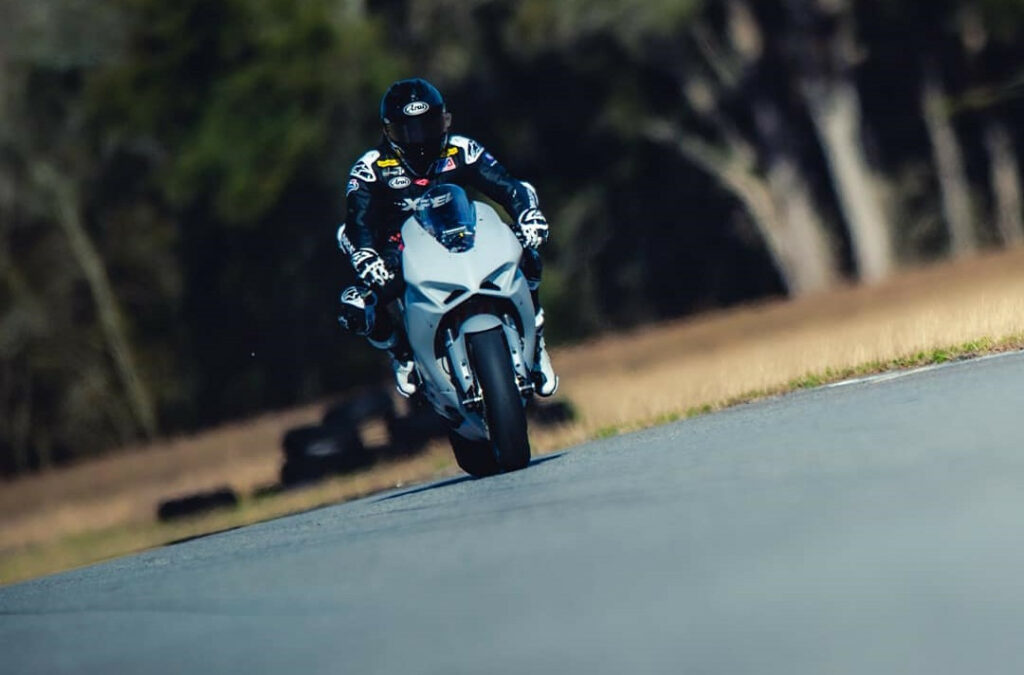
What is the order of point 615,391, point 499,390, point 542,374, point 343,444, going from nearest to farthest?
point 499,390
point 542,374
point 343,444
point 615,391

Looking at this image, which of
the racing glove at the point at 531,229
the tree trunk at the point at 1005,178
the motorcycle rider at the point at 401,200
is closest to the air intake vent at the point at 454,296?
the motorcycle rider at the point at 401,200

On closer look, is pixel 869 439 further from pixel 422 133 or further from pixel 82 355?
pixel 82 355

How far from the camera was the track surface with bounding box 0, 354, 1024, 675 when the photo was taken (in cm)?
517

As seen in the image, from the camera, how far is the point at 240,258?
158ft

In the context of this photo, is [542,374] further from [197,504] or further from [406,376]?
[197,504]

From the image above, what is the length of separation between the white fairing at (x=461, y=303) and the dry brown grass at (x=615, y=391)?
3.37 meters

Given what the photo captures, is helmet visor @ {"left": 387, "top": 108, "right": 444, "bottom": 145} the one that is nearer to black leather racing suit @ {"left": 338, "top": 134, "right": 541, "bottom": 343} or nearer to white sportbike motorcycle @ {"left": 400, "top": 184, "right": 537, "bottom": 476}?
black leather racing suit @ {"left": 338, "top": 134, "right": 541, "bottom": 343}

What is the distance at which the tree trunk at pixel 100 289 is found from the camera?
51000 millimetres

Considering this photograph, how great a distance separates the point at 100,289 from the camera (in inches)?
2117

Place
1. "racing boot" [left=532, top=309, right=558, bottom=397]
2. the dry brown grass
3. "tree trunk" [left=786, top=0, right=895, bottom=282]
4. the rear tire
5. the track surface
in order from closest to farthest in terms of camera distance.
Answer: the track surface < the rear tire < "racing boot" [left=532, top=309, right=558, bottom=397] < the dry brown grass < "tree trunk" [left=786, top=0, right=895, bottom=282]

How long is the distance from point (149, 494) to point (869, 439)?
2145 cm

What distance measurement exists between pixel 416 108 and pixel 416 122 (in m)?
0.11

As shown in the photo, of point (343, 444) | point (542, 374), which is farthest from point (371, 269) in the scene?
point (343, 444)

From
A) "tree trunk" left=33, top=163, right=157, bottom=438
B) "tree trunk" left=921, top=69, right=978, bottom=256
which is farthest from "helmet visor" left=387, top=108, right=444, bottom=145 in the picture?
"tree trunk" left=33, top=163, right=157, bottom=438
